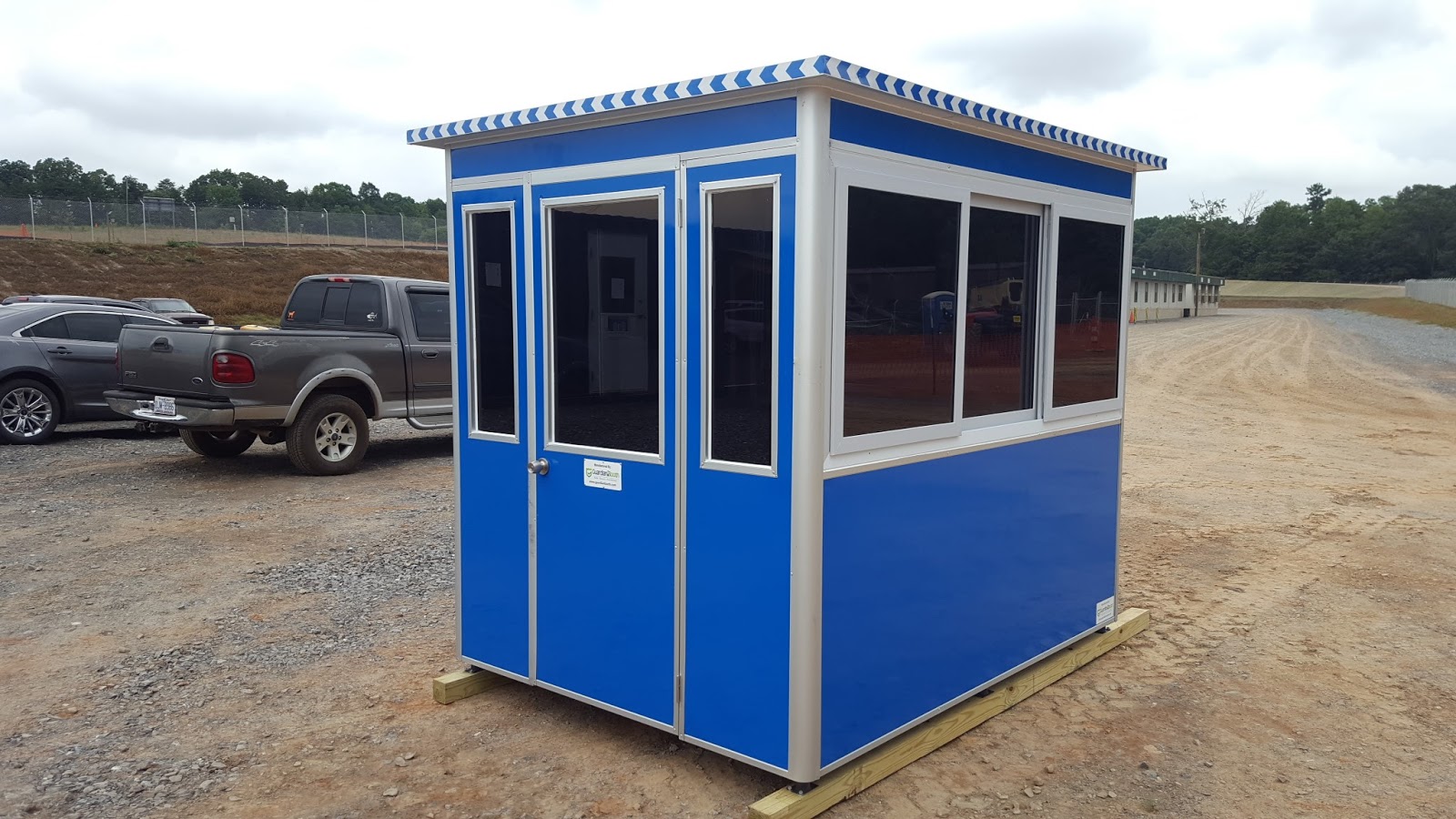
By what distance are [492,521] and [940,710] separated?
209 centimetres

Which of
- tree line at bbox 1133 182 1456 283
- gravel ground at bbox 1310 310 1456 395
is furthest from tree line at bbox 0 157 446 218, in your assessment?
tree line at bbox 1133 182 1456 283

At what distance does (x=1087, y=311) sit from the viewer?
5.22 metres

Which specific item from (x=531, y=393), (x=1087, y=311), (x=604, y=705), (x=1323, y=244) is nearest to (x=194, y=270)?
(x=531, y=393)

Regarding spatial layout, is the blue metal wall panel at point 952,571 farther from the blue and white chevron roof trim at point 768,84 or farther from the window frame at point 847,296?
the blue and white chevron roof trim at point 768,84

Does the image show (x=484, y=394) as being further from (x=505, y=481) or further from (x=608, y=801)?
(x=608, y=801)

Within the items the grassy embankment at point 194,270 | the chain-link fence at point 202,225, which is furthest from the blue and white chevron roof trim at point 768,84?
the chain-link fence at point 202,225

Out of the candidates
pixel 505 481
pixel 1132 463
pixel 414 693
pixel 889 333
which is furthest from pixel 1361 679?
pixel 1132 463

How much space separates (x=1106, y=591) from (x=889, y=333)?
2593 mm

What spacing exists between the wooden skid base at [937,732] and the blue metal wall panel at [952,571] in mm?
87

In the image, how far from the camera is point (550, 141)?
4270mm

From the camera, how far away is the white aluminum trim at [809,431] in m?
3.47

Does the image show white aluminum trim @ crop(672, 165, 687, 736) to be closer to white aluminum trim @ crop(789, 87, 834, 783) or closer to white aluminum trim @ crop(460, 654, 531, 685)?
A: white aluminum trim @ crop(789, 87, 834, 783)

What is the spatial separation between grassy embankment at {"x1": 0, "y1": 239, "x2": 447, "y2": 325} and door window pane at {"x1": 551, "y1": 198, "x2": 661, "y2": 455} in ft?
114

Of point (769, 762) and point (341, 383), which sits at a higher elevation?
point (341, 383)
